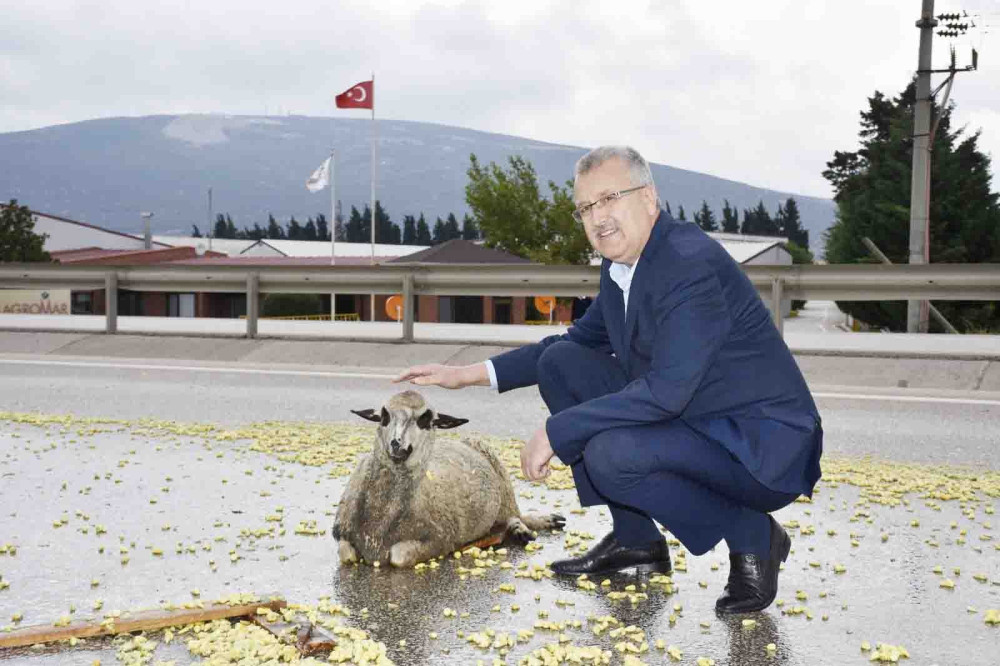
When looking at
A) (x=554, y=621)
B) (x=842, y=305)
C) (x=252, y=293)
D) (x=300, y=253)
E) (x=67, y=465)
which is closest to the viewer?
(x=554, y=621)

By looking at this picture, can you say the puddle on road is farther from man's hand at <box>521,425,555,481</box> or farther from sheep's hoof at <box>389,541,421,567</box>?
man's hand at <box>521,425,555,481</box>

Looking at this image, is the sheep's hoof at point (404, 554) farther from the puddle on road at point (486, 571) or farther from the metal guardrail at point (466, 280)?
the metal guardrail at point (466, 280)

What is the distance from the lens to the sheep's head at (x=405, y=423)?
18.7ft

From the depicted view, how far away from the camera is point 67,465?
8.46m

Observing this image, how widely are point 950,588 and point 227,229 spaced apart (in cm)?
Result: 18460

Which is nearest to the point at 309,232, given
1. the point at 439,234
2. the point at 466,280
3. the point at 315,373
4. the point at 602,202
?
the point at 439,234

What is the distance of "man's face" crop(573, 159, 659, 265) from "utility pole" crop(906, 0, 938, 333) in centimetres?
→ 2542

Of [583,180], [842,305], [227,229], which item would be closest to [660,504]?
[583,180]

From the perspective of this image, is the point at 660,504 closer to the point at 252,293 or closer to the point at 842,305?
the point at 252,293

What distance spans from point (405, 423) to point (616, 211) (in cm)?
148

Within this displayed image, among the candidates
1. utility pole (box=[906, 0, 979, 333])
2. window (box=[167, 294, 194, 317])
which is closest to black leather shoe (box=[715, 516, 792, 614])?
utility pole (box=[906, 0, 979, 333])

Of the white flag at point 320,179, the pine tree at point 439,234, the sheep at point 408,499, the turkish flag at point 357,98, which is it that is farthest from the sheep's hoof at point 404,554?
the pine tree at point 439,234

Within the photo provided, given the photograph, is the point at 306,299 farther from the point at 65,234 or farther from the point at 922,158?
the point at 922,158

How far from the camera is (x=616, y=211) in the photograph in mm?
5082
